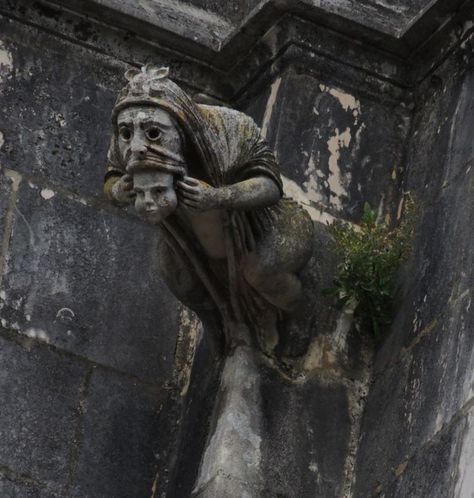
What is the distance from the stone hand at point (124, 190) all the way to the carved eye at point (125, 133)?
125mm

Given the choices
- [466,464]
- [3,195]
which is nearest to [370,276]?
[466,464]

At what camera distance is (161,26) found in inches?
371

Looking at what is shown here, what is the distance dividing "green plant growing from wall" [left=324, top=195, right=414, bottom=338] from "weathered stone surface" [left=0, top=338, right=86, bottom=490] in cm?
100

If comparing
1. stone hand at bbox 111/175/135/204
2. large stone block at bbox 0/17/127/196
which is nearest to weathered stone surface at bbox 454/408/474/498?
stone hand at bbox 111/175/135/204

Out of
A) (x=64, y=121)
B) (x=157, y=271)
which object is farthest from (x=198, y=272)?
(x=64, y=121)

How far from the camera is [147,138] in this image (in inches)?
314

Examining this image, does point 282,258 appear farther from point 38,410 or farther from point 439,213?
point 38,410

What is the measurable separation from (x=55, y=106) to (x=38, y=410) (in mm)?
1273

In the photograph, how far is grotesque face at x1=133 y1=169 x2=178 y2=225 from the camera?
26.0 ft

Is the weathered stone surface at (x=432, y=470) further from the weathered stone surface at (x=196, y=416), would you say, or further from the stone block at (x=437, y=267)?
the weathered stone surface at (x=196, y=416)

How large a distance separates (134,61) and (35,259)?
1.01 metres

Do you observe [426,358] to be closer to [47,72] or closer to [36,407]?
[36,407]

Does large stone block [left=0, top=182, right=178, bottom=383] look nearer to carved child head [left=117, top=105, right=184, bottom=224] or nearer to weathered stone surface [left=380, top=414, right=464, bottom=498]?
carved child head [left=117, top=105, right=184, bottom=224]

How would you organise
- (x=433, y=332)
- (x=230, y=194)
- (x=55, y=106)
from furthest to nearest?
(x=55, y=106) → (x=433, y=332) → (x=230, y=194)
